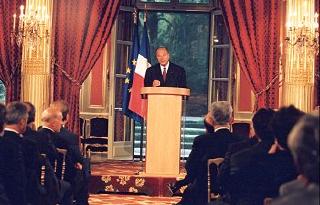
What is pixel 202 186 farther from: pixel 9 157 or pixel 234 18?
pixel 234 18

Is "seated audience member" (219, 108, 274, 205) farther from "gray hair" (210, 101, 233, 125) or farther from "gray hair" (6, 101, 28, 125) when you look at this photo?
"gray hair" (6, 101, 28, 125)

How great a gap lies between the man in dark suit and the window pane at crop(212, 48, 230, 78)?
2850mm

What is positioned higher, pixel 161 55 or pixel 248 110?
pixel 161 55

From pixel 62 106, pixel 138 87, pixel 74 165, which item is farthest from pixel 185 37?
pixel 74 165

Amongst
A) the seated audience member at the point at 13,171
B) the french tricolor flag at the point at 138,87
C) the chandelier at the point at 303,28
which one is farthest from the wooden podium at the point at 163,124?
the seated audience member at the point at 13,171

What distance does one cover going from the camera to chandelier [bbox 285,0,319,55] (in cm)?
1042

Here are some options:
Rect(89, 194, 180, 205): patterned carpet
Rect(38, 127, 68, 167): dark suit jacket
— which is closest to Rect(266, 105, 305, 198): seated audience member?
Rect(38, 127, 68, 167): dark suit jacket

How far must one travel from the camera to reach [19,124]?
517 centimetres

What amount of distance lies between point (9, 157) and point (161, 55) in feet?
18.3

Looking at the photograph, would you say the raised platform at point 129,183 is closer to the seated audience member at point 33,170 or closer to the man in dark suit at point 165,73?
the man in dark suit at point 165,73

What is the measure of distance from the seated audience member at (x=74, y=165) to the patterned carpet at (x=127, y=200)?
1.33 m

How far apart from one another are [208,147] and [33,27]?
17.9 ft

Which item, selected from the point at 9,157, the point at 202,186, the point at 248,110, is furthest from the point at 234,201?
the point at 248,110

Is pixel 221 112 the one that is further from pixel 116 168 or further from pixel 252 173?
pixel 116 168
